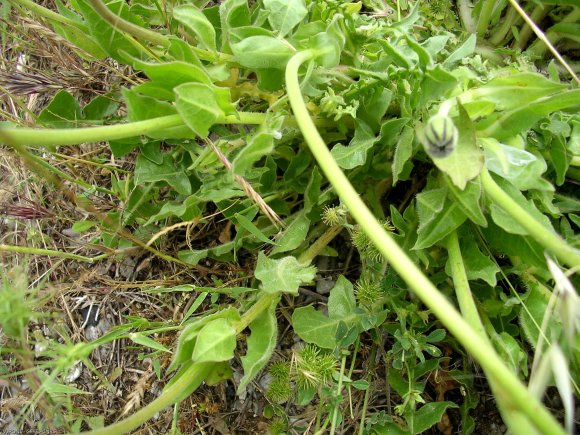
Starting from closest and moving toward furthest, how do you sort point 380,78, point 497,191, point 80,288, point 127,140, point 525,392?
point 525,392 < point 497,191 < point 380,78 < point 127,140 < point 80,288

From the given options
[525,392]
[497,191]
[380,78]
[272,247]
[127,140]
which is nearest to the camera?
[525,392]

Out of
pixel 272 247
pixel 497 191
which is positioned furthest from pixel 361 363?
pixel 497 191

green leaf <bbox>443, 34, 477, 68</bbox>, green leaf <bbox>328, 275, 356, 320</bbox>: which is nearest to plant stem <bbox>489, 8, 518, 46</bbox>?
green leaf <bbox>443, 34, 477, 68</bbox>

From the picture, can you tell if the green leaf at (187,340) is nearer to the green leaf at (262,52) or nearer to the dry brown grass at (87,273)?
the dry brown grass at (87,273)

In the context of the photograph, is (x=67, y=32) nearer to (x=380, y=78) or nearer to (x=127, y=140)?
(x=127, y=140)

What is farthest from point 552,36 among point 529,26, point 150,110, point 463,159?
point 150,110

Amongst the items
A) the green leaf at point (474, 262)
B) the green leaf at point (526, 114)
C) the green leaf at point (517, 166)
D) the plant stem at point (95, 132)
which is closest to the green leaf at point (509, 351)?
the green leaf at point (474, 262)

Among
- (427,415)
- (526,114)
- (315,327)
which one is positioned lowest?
(427,415)

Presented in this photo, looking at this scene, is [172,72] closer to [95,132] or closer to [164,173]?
[95,132]

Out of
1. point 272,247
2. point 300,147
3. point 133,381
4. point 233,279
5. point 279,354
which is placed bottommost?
point 133,381
